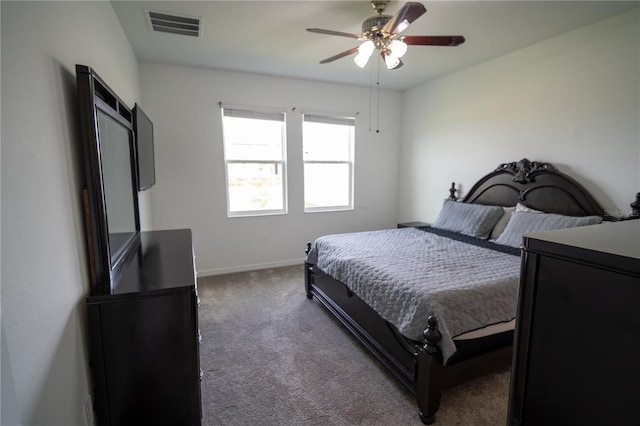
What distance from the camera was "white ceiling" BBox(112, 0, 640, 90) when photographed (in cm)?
227

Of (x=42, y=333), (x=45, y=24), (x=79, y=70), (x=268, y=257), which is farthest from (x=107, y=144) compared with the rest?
(x=268, y=257)

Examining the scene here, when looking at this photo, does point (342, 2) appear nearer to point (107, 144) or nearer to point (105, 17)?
point (105, 17)

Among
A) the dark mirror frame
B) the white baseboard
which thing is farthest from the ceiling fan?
the white baseboard

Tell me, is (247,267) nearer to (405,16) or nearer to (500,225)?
(500,225)

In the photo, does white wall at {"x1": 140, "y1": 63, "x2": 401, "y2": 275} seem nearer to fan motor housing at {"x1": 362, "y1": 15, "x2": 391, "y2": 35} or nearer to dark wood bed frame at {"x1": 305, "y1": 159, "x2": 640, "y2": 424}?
dark wood bed frame at {"x1": 305, "y1": 159, "x2": 640, "y2": 424}

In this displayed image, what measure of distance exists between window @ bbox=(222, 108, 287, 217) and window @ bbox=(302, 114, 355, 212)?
1.28ft

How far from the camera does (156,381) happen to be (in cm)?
132

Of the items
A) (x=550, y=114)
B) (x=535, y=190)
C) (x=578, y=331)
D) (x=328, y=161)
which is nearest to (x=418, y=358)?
(x=578, y=331)

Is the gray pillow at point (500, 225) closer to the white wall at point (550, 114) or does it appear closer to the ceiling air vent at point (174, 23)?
the white wall at point (550, 114)

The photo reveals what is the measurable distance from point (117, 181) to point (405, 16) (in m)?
1.91

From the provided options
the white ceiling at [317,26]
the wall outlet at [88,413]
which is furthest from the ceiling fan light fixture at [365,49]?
the wall outlet at [88,413]

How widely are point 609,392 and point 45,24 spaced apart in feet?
6.56

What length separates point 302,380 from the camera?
2004mm

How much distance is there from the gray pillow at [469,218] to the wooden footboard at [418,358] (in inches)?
62.2
